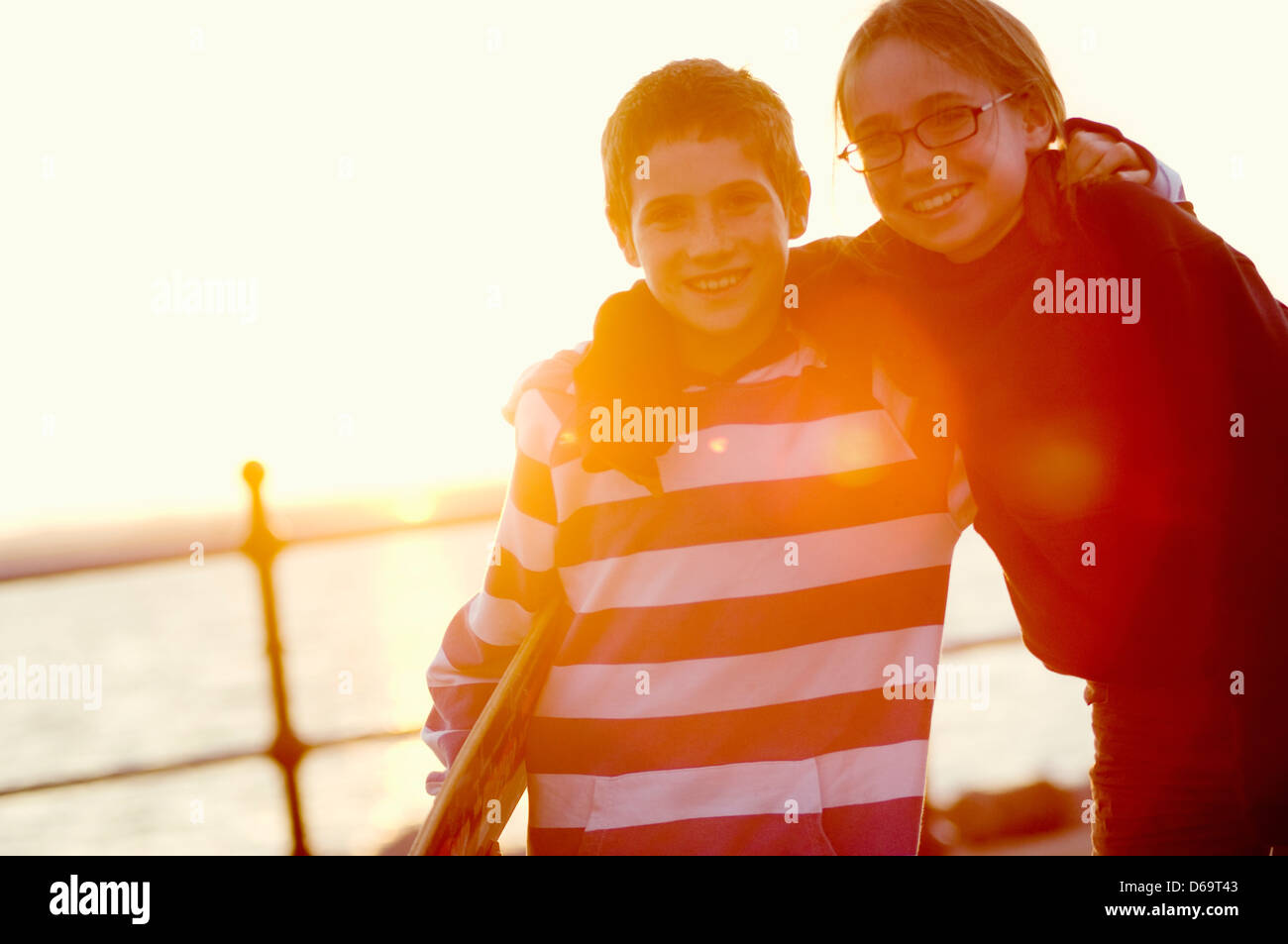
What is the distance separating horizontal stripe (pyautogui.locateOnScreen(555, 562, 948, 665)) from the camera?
1583 millimetres

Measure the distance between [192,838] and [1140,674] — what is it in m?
9.24

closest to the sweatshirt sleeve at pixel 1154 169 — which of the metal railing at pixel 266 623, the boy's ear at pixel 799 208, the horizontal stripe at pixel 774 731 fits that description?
the boy's ear at pixel 799 208

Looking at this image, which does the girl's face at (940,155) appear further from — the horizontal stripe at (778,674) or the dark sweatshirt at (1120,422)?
the horizontal stripe at (778,674)

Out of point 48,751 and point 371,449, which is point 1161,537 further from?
point 48,751

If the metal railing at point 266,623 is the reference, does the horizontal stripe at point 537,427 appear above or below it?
above

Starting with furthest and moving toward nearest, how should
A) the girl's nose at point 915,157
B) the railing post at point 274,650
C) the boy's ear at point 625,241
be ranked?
the railing post at point 274,650 < the boy's ear at point 625,241 < the girl's nose at point 915,157

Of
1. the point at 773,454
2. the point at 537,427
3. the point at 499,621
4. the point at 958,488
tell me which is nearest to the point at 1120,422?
the point at 958,488

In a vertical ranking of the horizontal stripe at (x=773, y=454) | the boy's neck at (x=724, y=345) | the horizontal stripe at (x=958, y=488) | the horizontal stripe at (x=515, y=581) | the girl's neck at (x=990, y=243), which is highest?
the girl's neck at (x=990, y=243)

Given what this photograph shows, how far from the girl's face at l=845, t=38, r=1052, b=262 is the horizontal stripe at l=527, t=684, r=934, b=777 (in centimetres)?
69

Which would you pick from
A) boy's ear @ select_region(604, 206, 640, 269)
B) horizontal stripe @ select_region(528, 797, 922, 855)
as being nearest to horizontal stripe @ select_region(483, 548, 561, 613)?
horizontal stripe @ select_region(528, 797, 922, 855)

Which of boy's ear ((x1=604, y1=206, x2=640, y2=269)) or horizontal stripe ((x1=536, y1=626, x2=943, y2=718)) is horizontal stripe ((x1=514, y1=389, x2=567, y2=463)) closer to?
boy's ear ((x1=604, y1=206, x2=640, y2=269))

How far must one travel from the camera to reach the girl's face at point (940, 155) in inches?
59.5

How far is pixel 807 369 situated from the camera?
65.2 inches
